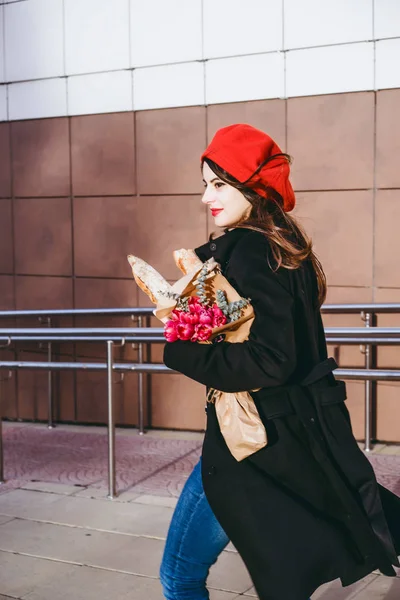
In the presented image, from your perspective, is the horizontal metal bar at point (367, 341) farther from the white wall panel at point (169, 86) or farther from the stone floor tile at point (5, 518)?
the white wall panel at point (169, 86)

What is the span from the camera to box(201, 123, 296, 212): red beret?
2.54 meters

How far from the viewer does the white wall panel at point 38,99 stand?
790 centimetres

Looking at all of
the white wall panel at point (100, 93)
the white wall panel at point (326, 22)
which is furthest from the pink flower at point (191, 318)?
the white wall panel at point (100, 93)

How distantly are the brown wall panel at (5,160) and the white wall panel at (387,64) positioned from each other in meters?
3.57

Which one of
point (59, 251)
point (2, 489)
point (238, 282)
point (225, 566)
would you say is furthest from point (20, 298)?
point (238, 282)

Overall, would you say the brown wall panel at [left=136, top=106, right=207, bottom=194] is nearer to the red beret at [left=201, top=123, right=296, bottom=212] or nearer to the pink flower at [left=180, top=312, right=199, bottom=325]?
the red beret at [left=201, top=123, right=296, bottom=212]

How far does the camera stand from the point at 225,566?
13.7 ft

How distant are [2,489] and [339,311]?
2704 millimetres

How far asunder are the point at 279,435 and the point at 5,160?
6426 mm

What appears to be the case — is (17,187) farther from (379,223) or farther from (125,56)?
(379,223)

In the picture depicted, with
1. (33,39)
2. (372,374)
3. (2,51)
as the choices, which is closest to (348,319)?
(372,374)

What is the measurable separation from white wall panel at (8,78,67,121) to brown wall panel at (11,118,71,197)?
7cm

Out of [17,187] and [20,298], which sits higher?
[17,187]

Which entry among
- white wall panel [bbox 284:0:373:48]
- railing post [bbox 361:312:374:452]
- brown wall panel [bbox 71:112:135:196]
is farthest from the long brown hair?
brown wall panel [bbox 71:112:135:196]
